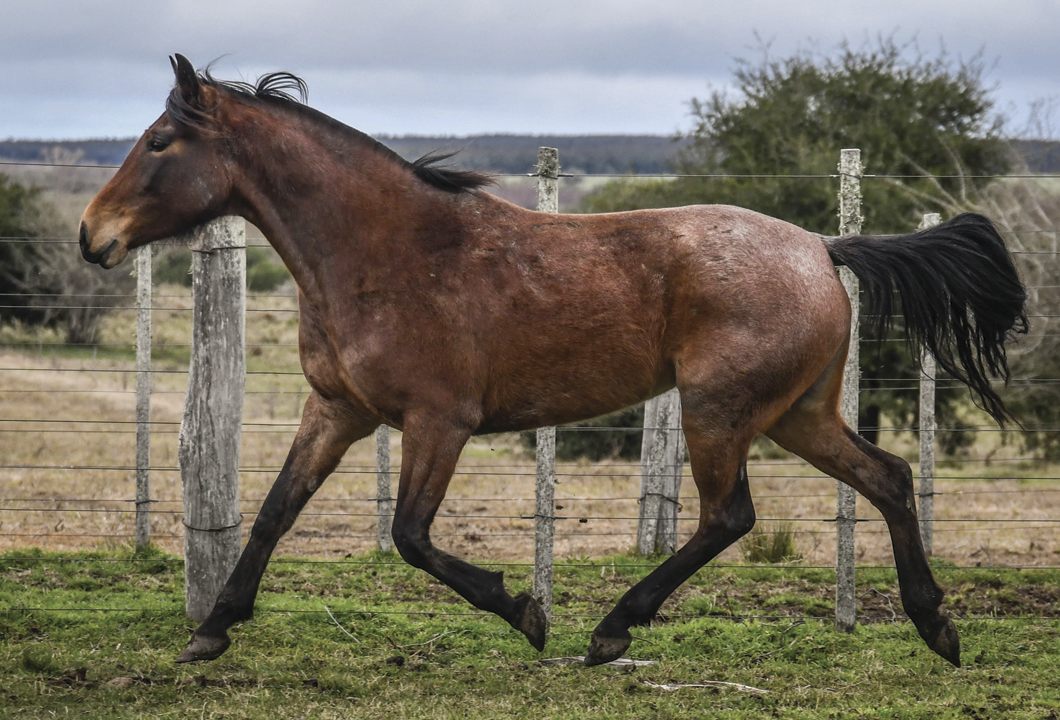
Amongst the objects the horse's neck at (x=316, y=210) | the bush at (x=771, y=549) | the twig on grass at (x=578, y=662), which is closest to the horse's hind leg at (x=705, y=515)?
the twig on grass at (x=578, y=662)

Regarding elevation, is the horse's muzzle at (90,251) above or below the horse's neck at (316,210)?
below

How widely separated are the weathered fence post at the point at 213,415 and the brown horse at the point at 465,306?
0.80m

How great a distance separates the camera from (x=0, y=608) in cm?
558

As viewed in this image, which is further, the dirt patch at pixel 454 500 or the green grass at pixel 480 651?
the dirt patch at pixel 454 500

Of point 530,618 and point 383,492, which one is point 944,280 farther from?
point 383,492

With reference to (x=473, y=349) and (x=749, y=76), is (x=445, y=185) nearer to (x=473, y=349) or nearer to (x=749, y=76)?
(x=473, y=349)

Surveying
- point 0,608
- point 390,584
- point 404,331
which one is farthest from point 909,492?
point 0,608

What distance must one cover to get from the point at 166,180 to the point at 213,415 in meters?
1.47

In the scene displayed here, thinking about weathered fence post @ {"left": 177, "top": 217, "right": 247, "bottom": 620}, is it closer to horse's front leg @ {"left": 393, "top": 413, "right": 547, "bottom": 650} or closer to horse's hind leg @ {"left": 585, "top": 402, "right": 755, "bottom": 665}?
horse's front leg @ {"left": 393, "top": 413, "right": 547, "bottom": 650}

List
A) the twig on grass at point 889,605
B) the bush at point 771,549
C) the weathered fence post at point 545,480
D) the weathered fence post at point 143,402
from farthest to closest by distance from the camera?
the bush at point 771,549
the weathered fence post at point 143,402
the twig on grass at point 889,605
the weathered fence post at point 545,480

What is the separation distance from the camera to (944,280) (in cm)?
491

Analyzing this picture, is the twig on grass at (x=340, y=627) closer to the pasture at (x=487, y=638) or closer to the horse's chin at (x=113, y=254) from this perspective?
the pasture at (x=487, y=638)

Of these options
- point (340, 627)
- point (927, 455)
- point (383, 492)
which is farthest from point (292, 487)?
point (927, 455)

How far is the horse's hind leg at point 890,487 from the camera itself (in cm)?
486
